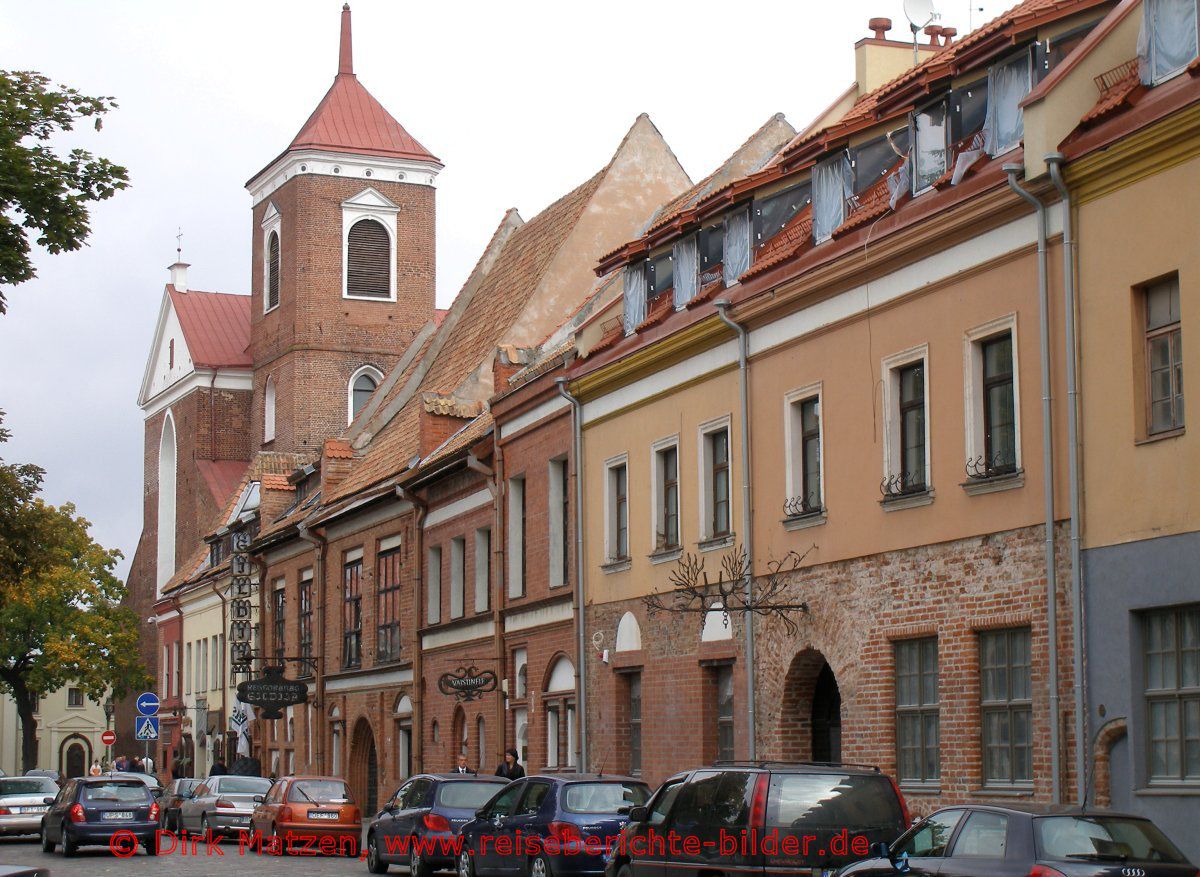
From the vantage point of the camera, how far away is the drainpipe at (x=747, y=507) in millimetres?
25250

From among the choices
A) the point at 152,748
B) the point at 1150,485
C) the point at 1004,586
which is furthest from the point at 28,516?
the point at 152,748

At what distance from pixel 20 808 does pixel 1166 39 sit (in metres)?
28.2

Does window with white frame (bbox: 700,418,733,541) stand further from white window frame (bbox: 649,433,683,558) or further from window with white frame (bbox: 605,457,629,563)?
window with white frame (bbox: 605,457,629,563)

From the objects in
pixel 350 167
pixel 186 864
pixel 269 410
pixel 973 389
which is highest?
pixel 350 167

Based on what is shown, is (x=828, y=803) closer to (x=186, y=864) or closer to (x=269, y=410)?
(x=186, y=864)

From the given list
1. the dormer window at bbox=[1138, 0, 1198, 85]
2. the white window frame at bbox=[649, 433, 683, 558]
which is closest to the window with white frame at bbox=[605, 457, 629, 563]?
the white window frame at bbox=[649, 433, 683, 558]

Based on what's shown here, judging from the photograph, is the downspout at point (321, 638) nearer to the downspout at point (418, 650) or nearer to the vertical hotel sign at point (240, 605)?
the vertical hotel sign at point (240, 605)

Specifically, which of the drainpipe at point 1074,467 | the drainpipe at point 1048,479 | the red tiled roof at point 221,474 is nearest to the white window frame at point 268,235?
the red tiled roof at point 221,474

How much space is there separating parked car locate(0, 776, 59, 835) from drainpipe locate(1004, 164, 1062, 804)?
24.9 meters

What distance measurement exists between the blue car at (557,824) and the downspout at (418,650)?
653 inches

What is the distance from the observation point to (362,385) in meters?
75.1

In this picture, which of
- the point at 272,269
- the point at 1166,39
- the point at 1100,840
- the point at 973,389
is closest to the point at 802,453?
the point at 973,389

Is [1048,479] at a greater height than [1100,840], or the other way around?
[1048,479]

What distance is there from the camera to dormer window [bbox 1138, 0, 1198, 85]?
1839 cm
